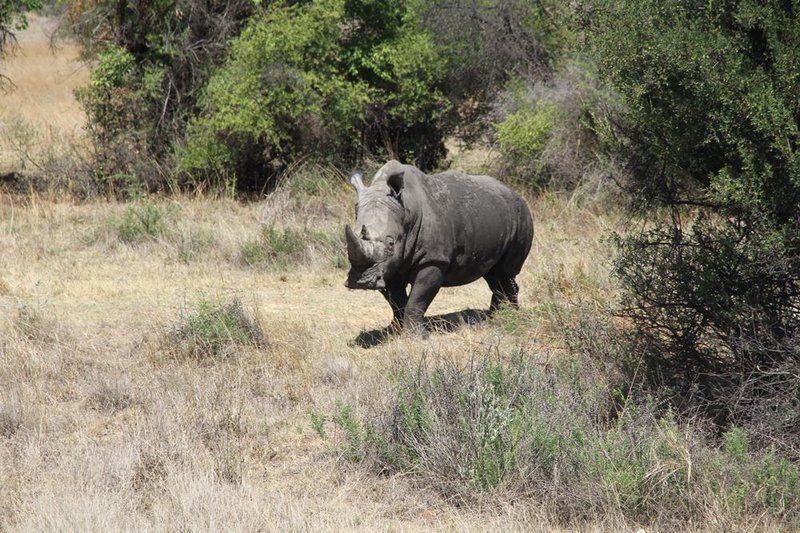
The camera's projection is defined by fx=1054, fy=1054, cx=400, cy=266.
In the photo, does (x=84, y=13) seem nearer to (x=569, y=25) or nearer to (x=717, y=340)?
(x=569, y=25)

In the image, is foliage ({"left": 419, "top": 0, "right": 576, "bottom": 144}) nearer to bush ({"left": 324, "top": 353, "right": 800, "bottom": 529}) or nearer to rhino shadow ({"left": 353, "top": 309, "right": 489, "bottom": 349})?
rhino shadow ({"left": 353, "top": 309, "right": 489, "bottom": 349})

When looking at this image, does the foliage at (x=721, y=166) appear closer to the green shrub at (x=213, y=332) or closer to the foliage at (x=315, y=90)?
the green shrub at (x=213, y=332)

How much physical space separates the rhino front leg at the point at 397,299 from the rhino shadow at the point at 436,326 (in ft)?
0.28

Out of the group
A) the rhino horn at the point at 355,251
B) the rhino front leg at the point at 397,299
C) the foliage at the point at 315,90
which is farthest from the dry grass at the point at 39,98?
the rhino horn at the point at 355,251

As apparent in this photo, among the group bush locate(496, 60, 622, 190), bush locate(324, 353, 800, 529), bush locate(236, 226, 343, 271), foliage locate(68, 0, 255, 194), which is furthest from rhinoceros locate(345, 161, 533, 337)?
foliage locate(68, 0, 255, 194)

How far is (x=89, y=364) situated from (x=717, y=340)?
5296 millimetres

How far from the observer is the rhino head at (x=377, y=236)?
29.5 feet

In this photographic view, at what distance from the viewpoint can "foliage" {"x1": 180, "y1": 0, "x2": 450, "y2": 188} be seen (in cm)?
1778

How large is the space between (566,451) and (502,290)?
4.82 meters

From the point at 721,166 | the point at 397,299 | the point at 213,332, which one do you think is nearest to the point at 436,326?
the point at 397,299

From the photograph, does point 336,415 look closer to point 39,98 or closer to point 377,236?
point 377,236

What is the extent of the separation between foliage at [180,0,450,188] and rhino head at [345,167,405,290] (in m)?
8.70

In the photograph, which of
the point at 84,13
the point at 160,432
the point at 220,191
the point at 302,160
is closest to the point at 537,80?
the point at 302,160

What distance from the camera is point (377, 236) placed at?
9.09 meters
